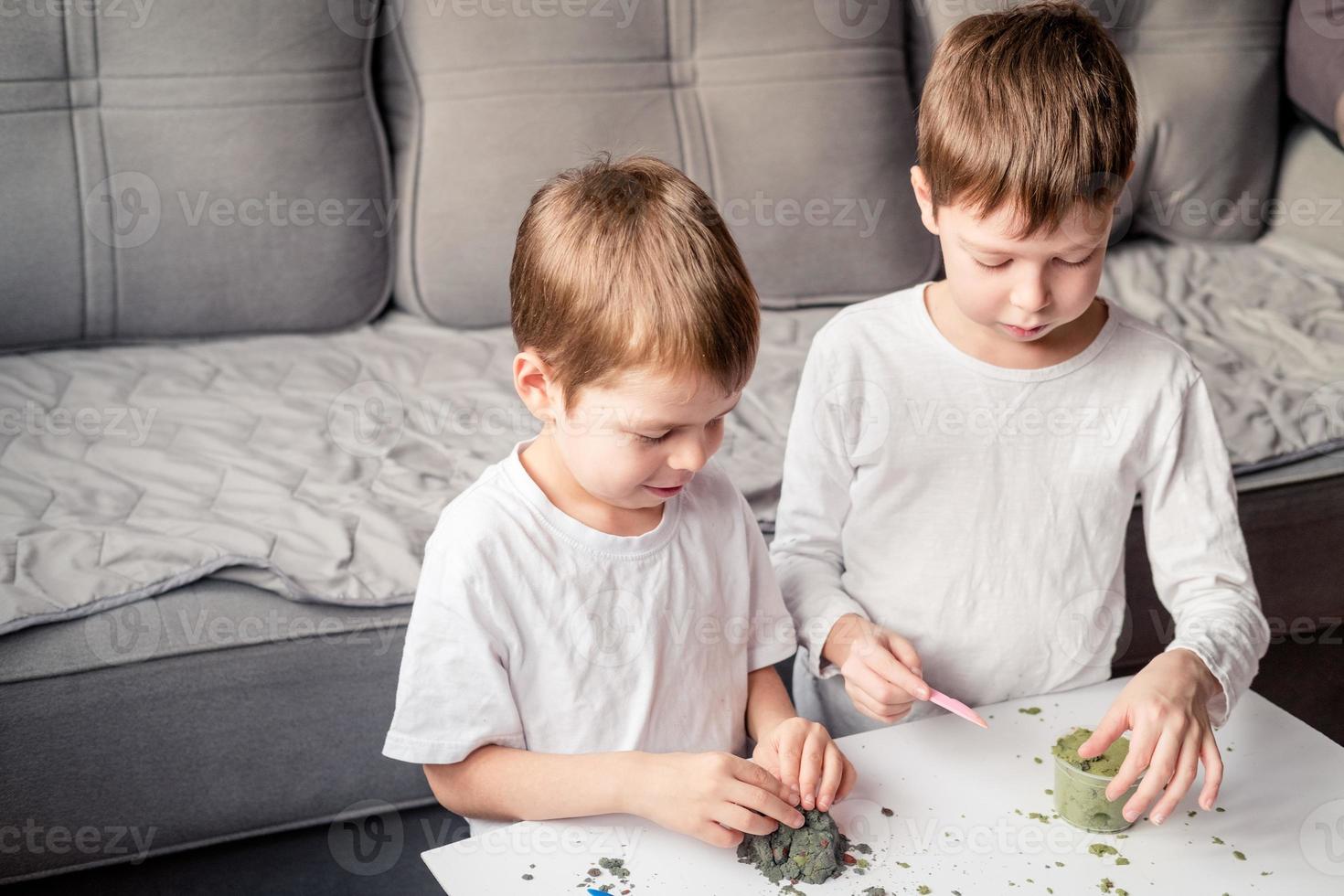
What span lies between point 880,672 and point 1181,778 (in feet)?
0.77

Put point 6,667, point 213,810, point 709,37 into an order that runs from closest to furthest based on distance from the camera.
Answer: point 6,667, point 213,810, point 709,37

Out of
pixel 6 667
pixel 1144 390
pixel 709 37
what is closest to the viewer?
pixel 1144 390

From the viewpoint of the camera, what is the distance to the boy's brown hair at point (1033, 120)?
99cm

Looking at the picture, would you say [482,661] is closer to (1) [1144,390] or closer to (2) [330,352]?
(1) [1144,390]

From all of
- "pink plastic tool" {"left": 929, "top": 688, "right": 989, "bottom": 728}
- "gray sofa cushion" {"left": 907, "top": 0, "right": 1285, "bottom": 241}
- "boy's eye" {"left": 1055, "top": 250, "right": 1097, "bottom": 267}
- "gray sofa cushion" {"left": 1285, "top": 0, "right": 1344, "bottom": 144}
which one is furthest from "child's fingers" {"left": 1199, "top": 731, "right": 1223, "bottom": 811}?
"gray sofa cushion" {"left": 1285, "top": 0, "right": 1344, "bottom": 144}

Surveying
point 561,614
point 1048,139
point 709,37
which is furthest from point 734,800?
point 709,37

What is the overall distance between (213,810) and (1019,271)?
1.13 m

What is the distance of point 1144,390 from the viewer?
1.14 metres

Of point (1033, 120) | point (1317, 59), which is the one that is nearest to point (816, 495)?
point (1033, 120)

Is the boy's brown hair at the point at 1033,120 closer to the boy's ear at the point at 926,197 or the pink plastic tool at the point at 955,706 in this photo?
the boy's ear at the point at 926,197

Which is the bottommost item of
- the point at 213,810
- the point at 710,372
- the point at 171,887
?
the point at 171,887
